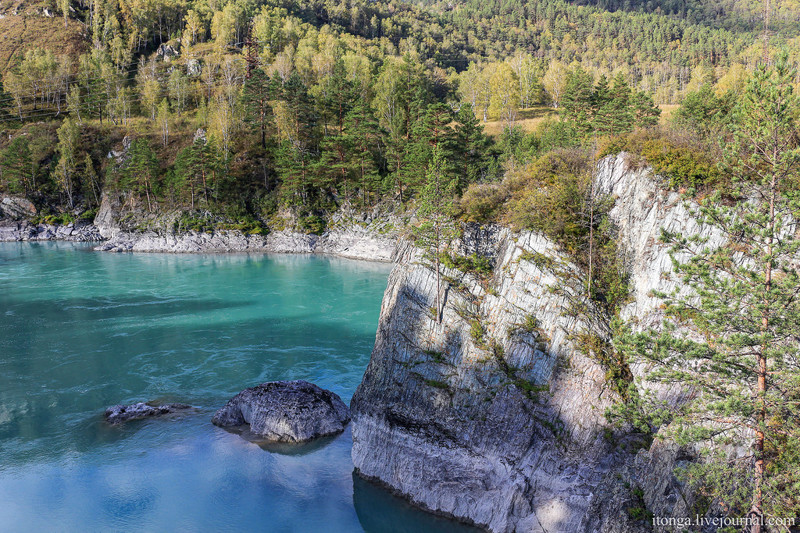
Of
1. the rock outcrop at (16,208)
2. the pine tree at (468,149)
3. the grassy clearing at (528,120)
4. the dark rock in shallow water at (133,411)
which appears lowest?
the dark rock in shallow water at (133,411)

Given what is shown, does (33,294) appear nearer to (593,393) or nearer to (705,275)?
(593,393)

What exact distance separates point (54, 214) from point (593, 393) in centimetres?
9935

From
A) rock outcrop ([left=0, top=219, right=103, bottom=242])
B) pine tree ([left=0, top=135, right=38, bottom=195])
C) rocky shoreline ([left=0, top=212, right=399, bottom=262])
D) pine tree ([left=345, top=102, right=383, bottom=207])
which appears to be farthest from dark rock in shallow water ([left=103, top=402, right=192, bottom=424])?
pine tree ([left=0, top=135, right=38, bottom=195])

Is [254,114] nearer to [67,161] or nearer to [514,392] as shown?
[67,161]

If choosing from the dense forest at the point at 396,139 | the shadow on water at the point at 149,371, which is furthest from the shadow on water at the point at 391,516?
the dense forest at the point at 396,139

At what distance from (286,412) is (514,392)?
11.5 metres

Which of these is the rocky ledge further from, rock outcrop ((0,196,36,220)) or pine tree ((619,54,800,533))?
pine tree ((619,54,800,533))

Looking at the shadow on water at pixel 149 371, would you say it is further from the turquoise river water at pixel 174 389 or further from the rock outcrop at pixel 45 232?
the rock outcrop at pixel 45 232

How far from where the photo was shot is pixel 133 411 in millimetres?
25938

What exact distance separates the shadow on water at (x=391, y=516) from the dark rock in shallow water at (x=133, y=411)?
12529mm

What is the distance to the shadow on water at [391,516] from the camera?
17.8 meters

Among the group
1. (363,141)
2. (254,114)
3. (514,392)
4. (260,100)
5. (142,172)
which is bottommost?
(514,392)

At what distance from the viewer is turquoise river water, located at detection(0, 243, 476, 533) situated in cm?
1922

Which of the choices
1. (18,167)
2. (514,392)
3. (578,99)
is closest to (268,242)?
(578,99)
